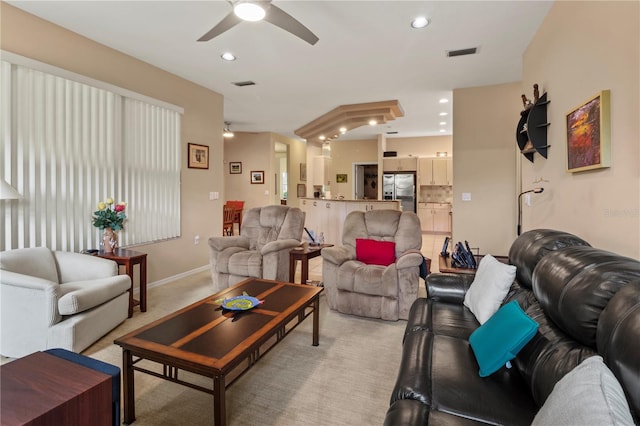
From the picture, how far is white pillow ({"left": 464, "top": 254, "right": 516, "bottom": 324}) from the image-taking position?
200 centimetres

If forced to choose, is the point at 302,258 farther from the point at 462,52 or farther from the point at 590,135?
the point at 462,52

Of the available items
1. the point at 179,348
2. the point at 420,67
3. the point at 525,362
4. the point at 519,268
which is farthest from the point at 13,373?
the point at 420,67

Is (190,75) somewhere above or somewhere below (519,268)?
above

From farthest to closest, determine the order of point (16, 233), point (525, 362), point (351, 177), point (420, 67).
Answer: point (351, 177)
point (420, 67)
point (16, 233)
point (525, 362)

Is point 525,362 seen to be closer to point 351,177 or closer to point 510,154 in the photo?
point 510,154

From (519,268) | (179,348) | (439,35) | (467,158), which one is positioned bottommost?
(179,348)

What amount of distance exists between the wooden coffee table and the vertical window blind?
2.03 metres

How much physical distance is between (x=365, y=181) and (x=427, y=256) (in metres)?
4.59

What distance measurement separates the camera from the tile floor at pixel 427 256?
16.1ft

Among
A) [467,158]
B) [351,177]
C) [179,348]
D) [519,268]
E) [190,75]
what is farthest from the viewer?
[351,177]

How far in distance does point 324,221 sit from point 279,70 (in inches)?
142

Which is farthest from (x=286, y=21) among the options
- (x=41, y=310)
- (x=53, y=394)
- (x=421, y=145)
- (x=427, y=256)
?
(x=421, y=145)

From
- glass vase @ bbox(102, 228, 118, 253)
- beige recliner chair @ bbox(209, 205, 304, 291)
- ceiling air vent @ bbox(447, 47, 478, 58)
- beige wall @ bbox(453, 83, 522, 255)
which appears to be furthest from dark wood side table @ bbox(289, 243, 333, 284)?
ceiling air vent @ bbox(447, 47, 478, 58)

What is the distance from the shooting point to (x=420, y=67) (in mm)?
4219
